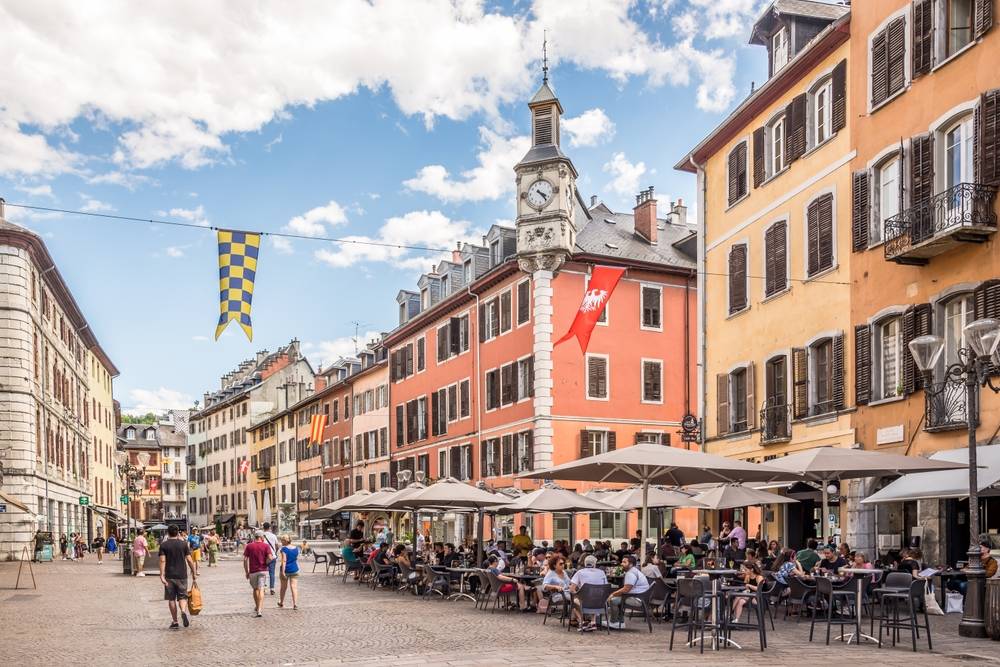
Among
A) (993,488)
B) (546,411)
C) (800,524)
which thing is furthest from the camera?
(546,411)

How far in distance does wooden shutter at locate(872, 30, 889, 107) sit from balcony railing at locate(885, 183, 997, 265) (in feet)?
10.0

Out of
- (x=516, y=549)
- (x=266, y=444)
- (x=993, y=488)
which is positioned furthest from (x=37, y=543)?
(x=266, y=444)

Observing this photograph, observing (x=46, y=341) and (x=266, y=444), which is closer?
(x=46, y=341)

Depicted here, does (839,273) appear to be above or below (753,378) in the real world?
above

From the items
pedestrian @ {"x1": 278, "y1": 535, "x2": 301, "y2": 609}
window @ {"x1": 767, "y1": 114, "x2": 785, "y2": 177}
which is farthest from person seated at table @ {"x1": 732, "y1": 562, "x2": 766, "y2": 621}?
window @ {"x1": 767, "y1": 114, "x2": 785, "y2": 177}

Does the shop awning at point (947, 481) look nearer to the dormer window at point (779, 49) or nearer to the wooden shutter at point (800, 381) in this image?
the wooden shutter at point (800, 381)

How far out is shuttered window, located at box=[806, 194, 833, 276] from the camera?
83.8ft

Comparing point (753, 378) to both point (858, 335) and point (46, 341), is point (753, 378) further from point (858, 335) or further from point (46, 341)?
point (46, 341)

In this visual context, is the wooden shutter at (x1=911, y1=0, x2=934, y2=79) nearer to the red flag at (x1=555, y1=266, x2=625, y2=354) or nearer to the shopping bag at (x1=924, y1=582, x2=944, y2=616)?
the red flag at (x1=555, y1=266, x2=625, y2=354)

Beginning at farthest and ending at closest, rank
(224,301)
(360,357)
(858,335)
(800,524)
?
(360,357) < (800,524) < (858,335) < (224,301)

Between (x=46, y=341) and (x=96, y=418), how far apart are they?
24569 millimetres

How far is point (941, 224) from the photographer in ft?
67.4

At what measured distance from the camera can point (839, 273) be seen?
986 inches

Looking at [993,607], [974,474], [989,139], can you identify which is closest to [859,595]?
[993,607]
